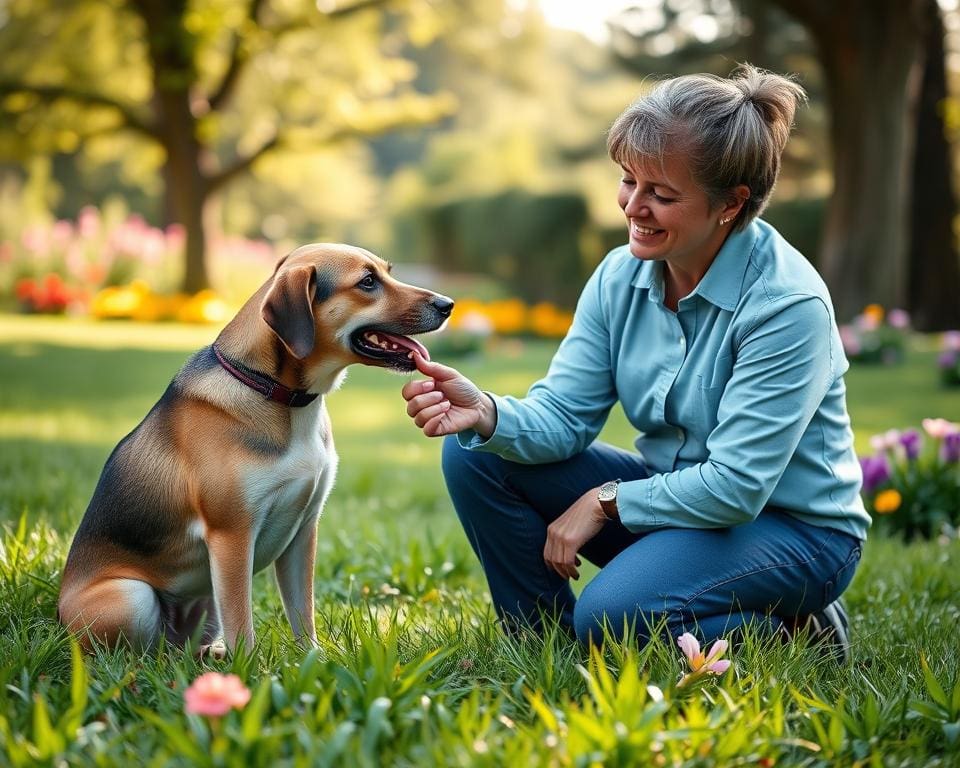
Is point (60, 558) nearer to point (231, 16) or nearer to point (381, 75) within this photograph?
point (231, 16)

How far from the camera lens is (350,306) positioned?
3.40m

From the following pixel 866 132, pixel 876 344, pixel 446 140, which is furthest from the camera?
pixel 446 140

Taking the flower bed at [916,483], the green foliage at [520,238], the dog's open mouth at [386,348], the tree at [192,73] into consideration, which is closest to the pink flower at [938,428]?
the flower bed at [916,483]

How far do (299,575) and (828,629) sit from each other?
181 cm

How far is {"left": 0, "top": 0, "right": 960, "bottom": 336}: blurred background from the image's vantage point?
1343 cm

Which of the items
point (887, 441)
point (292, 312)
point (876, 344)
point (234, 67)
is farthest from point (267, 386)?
point (234, 67)

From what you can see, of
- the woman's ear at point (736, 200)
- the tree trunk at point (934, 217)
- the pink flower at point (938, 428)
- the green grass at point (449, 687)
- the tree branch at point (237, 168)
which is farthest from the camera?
the tree branch at point (237, 168)

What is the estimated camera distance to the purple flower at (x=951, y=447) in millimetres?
5172

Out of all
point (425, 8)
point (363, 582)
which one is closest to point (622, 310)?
point (363, 582)

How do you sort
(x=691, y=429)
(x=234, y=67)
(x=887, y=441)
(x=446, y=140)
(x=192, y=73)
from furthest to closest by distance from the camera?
(x=446, y=140), (x=234, y=67), (x=192, y=73), (x=887, y=441), (x=691, y=429)

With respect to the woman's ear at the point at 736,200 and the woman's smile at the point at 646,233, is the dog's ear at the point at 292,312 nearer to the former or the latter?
the woman's smile at the point at 646,233

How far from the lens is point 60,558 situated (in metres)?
3.91

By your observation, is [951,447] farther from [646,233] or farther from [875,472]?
[646,233]

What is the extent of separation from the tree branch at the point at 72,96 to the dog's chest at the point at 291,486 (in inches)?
704
